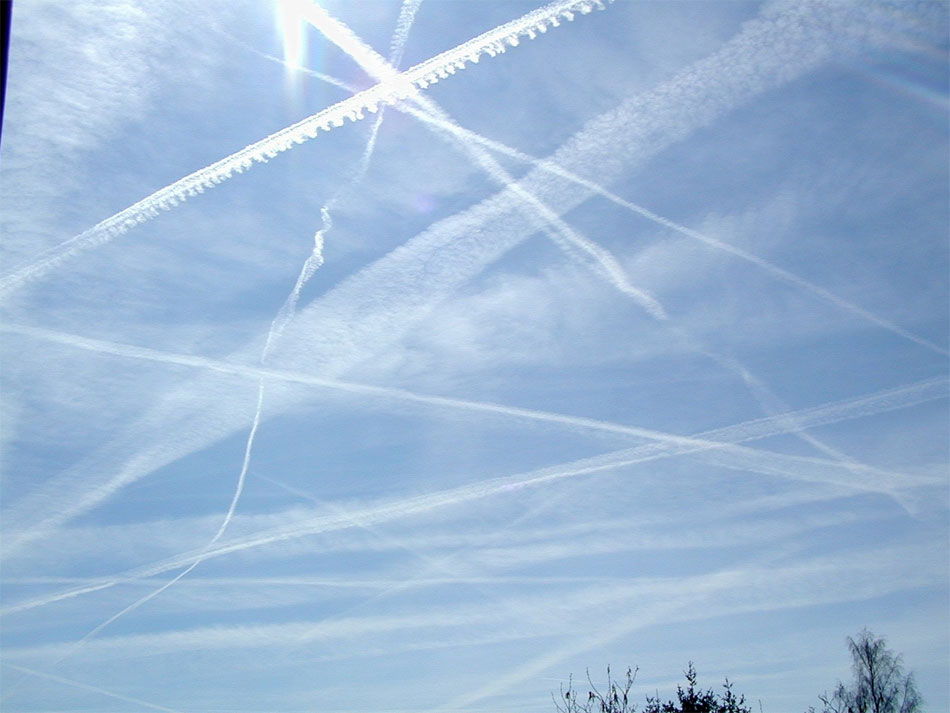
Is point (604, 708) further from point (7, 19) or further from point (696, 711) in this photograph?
point (7, 19)

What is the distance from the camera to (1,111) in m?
4.98

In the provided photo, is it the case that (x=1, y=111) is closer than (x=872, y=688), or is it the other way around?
(x=1, y=111)

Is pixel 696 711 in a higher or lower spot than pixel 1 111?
lower

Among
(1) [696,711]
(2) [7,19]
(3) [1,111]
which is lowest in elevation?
(1) [696,711]

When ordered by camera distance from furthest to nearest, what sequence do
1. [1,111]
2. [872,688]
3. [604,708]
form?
1. [872,688]
2. [604,708]
3. [1,111]

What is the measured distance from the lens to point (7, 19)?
16.6ft

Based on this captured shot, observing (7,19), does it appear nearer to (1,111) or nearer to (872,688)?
(1,111)

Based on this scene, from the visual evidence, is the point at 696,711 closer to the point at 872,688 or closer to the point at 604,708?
the point at 604,708

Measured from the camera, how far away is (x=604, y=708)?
91.9 feet

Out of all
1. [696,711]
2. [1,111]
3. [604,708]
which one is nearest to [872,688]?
[696,711]

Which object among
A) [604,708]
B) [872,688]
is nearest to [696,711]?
[604,708]

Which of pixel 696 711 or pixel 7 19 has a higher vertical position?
pixel 7 19

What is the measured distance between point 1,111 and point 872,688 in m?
57.9

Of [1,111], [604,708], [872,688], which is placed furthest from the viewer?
[872,688]
